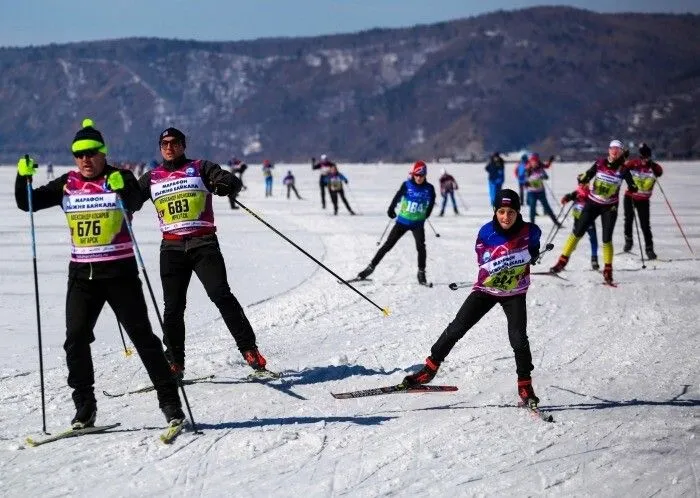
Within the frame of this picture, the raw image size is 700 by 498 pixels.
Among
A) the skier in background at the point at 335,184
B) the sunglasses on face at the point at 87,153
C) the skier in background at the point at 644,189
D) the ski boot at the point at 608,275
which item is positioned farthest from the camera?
the skier in background at the point at 335,184

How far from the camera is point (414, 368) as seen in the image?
6.94 m

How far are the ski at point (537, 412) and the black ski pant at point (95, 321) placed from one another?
2356 millimetres

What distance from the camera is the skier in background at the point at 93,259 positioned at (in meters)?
5.02

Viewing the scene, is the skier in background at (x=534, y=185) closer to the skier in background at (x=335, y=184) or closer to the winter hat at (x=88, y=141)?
the skier in background at (x=335, y=184)

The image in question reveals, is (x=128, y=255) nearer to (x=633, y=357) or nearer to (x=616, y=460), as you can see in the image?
(x=616, y=460)

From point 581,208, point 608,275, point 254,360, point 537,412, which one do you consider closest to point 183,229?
point 254,360

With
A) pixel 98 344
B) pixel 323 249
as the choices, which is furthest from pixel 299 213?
pixel 98 344

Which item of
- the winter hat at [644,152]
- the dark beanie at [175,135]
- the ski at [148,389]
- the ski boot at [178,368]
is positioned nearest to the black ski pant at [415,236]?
the winter hat at [644,152]

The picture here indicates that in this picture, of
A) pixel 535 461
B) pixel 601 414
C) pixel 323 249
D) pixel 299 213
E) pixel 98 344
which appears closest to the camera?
pixel 535 461

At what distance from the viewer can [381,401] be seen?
591cm

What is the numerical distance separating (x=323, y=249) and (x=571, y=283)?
5.89 meters

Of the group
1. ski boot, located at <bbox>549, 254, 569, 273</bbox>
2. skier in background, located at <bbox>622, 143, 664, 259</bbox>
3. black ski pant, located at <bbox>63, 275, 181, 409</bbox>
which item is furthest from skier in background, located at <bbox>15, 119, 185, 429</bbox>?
skier in background, located at <bbox>622, 143, 664, 259</bbox>

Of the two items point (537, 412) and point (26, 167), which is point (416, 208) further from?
point (26, 167)

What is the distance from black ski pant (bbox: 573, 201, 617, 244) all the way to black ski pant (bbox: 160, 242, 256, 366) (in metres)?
6.31
